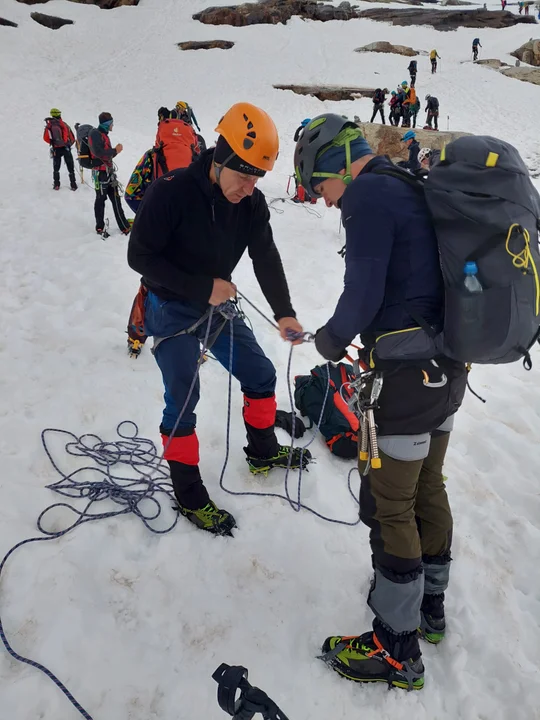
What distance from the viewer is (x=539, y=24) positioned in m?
36.7

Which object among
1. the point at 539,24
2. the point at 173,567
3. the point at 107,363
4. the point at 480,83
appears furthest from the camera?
the point at 539,24

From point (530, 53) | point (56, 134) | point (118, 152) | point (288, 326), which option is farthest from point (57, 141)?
point (530, 53)

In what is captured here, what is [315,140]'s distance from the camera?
6.81ft

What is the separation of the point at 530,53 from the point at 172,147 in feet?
117

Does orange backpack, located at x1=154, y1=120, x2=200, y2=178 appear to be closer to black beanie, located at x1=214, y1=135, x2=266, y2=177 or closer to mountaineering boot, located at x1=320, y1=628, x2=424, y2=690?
black beanie, located at x1=214, y1=135, x2=266, y2=177

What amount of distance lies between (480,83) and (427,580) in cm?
2945

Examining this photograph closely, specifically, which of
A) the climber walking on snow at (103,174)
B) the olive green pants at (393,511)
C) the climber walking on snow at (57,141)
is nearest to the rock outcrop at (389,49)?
the climber walking on snow at (57,141)

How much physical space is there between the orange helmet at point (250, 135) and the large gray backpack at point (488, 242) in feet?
3.37

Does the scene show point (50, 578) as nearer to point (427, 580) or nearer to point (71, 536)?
point (71, 536)

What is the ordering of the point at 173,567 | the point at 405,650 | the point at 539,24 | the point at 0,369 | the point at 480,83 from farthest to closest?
the point at 539,24 < the point at 480,83 < the point at 0,369 < the point at 173,567 < the point at 405,650

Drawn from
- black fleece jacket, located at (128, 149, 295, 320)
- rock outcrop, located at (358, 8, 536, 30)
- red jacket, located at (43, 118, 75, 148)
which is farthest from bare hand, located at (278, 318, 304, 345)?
rock outcrop, located at (358, 8, 536, 30)

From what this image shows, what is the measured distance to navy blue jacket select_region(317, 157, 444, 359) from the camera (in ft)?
5.84

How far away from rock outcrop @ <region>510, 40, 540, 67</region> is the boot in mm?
37701

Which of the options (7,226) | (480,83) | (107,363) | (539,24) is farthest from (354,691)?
(539,24)
